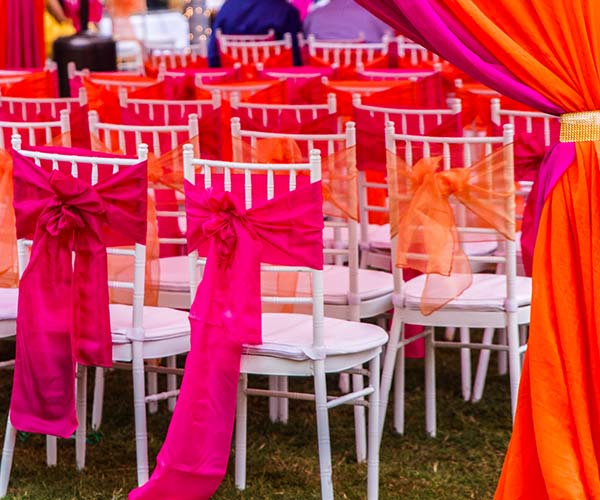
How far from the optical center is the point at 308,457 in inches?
181

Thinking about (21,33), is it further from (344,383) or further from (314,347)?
(314,347)

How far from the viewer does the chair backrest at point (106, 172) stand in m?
3.95

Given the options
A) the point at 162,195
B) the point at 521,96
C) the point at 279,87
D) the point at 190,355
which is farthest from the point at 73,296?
the point at 279,87

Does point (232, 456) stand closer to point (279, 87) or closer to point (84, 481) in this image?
point (84, 481)

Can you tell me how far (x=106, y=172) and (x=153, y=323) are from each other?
49 cm

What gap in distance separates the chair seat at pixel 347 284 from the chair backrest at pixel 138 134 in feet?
2.26

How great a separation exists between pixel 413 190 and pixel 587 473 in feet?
3.93

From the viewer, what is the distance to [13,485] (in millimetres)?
4293

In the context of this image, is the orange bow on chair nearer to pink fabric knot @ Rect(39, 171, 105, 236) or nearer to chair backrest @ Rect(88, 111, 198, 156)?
chair backrest @ Rect(88, 111, 198, 156)

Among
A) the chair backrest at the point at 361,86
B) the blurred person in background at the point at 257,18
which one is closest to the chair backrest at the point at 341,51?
the blurred person in background at the point at 257,18

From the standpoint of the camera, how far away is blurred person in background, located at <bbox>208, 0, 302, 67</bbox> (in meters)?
10.1

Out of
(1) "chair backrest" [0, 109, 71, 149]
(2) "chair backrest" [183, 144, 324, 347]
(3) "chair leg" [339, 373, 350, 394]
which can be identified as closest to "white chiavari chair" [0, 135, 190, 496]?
(2) "chair backrest" [183, 144, 324, 347]

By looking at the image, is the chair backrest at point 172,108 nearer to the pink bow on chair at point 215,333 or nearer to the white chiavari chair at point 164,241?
the white chiavari chair at point 164,241

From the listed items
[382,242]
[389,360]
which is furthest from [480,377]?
[389,360]
